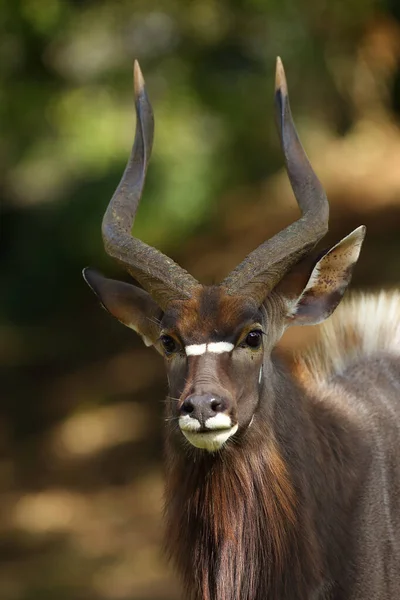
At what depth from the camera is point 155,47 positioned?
344 inches

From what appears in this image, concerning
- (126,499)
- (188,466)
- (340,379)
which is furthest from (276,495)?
(126,499)

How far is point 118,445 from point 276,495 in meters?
7.20

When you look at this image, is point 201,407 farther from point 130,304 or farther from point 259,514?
Result: point 130,304

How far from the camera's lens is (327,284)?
17.6 ft

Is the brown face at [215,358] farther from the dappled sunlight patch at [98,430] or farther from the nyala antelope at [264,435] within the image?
the dappled sunlight patch at [98,430]

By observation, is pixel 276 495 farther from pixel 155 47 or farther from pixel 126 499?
pixel 126 499

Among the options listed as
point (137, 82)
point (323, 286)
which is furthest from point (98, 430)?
point (323, 286)

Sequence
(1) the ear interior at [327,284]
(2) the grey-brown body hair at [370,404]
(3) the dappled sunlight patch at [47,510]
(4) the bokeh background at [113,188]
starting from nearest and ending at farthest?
(1) the ear interior at [327,284], (2) the grey-brown body hair at [370,404], (4) the bokeh background at [113,188], (3) the dappled sunlight patch at [47,510]

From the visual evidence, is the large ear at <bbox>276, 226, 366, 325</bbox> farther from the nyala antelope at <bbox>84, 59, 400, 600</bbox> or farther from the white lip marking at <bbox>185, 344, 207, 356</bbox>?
the white lip marking at <bbox>185, 344, 207, 356</bbox>

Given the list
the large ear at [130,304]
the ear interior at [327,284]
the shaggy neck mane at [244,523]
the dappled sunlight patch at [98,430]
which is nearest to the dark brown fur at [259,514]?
the shaggy neck mane at [244,523]

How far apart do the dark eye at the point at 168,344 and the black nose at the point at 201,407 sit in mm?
483

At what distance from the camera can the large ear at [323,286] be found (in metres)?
5.23

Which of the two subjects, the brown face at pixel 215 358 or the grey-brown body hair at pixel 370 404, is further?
the grey-brown body hair at pixel 370 404

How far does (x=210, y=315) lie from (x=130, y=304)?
2.72ft
